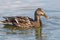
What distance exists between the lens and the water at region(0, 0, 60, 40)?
38.8ft

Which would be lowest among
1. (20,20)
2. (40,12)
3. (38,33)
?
(38,33)

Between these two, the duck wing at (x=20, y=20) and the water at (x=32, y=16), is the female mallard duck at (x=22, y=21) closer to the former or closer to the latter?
the duck wing at (x=20, y=20)

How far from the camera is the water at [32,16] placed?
38.8 ft

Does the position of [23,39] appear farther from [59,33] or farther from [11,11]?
[11,11]

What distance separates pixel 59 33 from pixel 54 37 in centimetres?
60

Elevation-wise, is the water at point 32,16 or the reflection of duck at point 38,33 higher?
the water at point 32,16

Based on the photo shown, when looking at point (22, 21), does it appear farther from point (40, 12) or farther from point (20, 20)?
point (40, 12)

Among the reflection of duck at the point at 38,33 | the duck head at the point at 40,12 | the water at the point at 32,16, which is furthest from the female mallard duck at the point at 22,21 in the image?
the reflection of duck at the point at 38,33

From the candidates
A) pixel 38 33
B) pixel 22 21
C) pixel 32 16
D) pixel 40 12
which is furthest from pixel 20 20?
pixel 32 16

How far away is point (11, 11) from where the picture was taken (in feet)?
52.3

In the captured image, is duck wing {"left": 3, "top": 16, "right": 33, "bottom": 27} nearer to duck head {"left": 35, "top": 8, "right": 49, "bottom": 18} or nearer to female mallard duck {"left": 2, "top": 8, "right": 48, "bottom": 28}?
female mallard duck {"left": 2, "top": 8, "right": 48, "bottom": 28}

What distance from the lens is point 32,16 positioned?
15.3 metres

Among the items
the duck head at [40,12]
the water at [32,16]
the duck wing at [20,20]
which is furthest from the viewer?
the duck head at [40,12]

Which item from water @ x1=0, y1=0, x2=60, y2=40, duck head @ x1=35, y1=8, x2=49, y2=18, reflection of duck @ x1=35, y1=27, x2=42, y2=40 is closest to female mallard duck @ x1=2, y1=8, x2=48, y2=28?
duck head @ x1=35, y1=8, x2=49, y2=18
